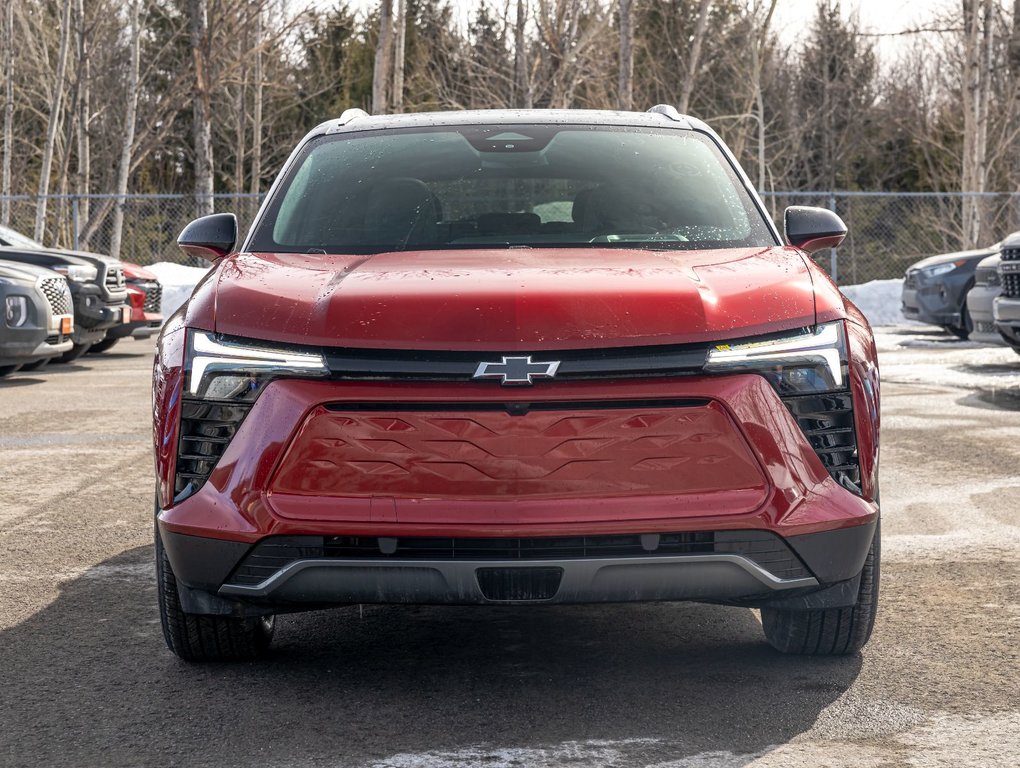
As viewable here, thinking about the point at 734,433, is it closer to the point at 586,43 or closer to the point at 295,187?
the point at 295,187

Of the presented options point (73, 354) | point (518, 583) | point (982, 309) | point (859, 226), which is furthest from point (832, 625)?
point (859, 226)

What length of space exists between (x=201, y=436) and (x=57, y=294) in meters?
10.8

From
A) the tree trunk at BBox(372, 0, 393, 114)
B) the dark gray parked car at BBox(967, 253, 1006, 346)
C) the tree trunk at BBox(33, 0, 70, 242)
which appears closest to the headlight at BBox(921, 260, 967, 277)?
the dark gray parked car at BBox(967, 253, 1006, 346)

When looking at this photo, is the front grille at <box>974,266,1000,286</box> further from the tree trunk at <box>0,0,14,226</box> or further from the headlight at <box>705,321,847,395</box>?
the tree trunk at <box>0,0,14,226</box>

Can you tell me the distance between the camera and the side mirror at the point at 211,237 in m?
5.18

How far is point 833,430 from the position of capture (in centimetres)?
371

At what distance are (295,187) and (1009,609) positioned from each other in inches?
111

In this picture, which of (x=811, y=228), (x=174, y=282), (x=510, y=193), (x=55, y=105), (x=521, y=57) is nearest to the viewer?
(x=811, y=228)

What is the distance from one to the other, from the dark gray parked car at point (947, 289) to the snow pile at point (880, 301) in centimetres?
477

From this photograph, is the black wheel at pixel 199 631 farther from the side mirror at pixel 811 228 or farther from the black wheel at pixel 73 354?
the black wheel at pixel 73 354

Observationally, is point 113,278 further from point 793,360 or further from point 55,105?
point 55,105

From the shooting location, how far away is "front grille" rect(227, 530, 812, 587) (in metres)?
3.60

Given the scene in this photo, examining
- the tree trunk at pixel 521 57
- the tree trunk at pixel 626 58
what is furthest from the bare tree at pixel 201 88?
the tree trunk at pixel 626 58

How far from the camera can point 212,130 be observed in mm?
49719
